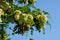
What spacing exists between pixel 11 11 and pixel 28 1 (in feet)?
5.43

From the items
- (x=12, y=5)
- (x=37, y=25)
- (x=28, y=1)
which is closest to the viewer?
(x=37, y=25)

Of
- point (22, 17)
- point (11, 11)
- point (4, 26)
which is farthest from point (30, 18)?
point (4, 26)

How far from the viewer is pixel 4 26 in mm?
11141

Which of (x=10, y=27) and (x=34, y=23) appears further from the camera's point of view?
(x=10, y=27)

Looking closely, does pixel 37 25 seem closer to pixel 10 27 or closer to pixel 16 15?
pixel 16 15

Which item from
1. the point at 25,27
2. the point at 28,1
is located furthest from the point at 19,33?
the point at 28,1

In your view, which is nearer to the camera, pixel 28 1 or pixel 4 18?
pixel 4 18

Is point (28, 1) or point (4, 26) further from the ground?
point (28, 1)

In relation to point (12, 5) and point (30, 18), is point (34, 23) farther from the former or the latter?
point (12, 5)

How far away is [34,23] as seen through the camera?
985cm

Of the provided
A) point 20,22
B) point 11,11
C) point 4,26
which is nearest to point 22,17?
point 20,22

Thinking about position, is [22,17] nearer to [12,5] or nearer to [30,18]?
[30,18]

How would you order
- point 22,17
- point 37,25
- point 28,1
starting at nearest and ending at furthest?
point 22,17 < point 37,25 < point 28,1

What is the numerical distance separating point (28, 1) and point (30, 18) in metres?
2.29
